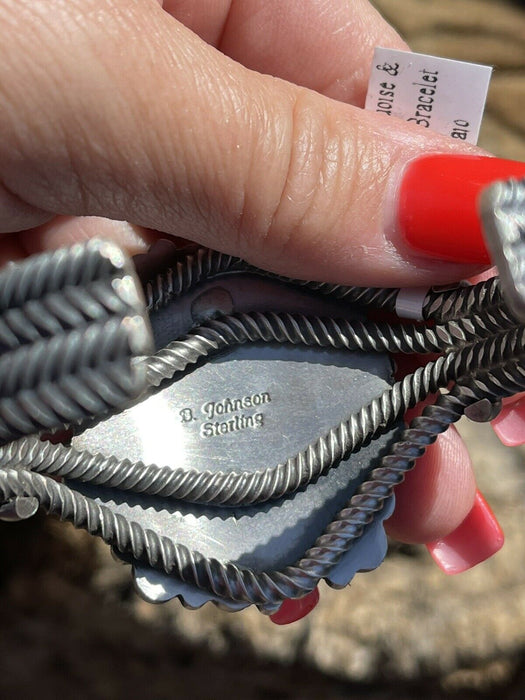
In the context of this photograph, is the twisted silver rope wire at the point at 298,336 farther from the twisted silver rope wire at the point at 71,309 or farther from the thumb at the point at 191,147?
the twisted silver rope wire at the point at 71,309

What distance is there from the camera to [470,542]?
997 millimetres

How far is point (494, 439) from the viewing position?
139cm

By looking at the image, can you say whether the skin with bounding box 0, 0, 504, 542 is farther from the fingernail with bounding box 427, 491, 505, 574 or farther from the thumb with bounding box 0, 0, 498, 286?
the fingernail with bounding box 427, 491, 505, 574

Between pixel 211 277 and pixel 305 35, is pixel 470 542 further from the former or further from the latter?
pixel 305 35

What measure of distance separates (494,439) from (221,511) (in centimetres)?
82

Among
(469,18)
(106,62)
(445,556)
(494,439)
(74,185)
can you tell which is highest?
(106,62)

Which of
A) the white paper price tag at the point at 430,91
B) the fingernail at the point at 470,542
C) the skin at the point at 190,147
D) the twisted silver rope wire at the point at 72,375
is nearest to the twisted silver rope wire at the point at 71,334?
the twisted silver rope wire at the point at 72,375

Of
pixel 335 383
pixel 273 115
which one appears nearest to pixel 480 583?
pixel 335 383

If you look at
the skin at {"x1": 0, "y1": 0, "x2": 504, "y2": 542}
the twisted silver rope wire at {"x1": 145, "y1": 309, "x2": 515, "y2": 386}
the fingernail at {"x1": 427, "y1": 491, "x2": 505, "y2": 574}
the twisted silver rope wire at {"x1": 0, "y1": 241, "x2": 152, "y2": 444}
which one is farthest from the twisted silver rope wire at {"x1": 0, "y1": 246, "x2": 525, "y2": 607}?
the fingernail at {"x1": 427, "y1": 491, "x2": 505, "y2": 574}

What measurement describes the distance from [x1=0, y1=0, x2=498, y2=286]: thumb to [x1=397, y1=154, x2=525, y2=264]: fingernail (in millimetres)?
15

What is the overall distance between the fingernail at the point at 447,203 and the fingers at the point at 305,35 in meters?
0.33

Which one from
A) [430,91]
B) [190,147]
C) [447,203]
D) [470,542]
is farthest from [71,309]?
[470,542]

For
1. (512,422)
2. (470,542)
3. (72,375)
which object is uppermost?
(72,375)

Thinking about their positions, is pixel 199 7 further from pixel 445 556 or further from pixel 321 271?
pixel 445 556
